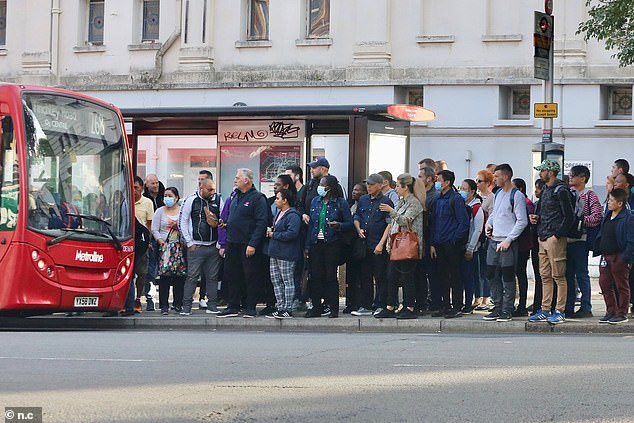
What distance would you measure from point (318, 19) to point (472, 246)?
720 inches

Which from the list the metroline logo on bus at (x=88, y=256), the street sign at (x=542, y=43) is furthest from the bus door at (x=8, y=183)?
the street sign at (x=542, y=43)

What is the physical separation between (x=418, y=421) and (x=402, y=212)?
29.7 ft

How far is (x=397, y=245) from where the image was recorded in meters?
17.9

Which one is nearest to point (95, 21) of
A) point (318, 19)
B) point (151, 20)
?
point (151, 20)

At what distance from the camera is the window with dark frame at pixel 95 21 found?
126ft

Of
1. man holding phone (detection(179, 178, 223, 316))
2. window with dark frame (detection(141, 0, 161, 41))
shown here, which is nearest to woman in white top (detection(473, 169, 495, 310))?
man holding phone (detection(179, 178, 223, 316))

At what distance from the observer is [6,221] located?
1662cm

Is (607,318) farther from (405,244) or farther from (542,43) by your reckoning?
(542,43)

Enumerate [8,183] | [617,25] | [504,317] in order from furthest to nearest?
[617,25]
[504,317]
[8,183]

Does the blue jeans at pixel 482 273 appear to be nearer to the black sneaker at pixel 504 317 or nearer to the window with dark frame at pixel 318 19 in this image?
the black sneaker at pixel 504 317

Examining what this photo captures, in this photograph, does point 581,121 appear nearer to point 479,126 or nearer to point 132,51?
point 479,126

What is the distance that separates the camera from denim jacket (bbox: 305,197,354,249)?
59.9 ft

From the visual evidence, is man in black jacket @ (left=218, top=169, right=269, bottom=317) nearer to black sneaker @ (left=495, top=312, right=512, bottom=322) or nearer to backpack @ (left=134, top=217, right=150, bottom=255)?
backpack @ (left=134, top=217, right=150, bottom=255)

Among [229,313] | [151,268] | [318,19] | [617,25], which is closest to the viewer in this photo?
[229,313]
